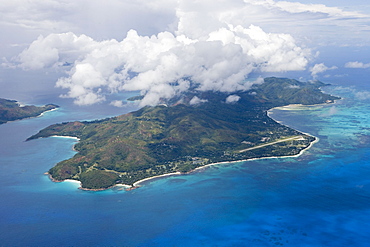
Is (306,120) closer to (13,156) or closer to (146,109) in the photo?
(146,109)

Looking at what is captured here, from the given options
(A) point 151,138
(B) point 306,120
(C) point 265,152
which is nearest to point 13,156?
(A) point 151,138

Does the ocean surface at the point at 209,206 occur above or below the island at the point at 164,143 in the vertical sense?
below

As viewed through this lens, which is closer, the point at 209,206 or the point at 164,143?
the point at 209,206

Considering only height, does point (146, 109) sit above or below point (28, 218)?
above

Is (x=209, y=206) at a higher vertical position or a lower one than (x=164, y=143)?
lower

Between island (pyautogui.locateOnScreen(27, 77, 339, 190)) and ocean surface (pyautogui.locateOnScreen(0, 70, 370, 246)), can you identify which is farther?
island (pyautogui.locateOnScreen(27, 77, 339, 190))
